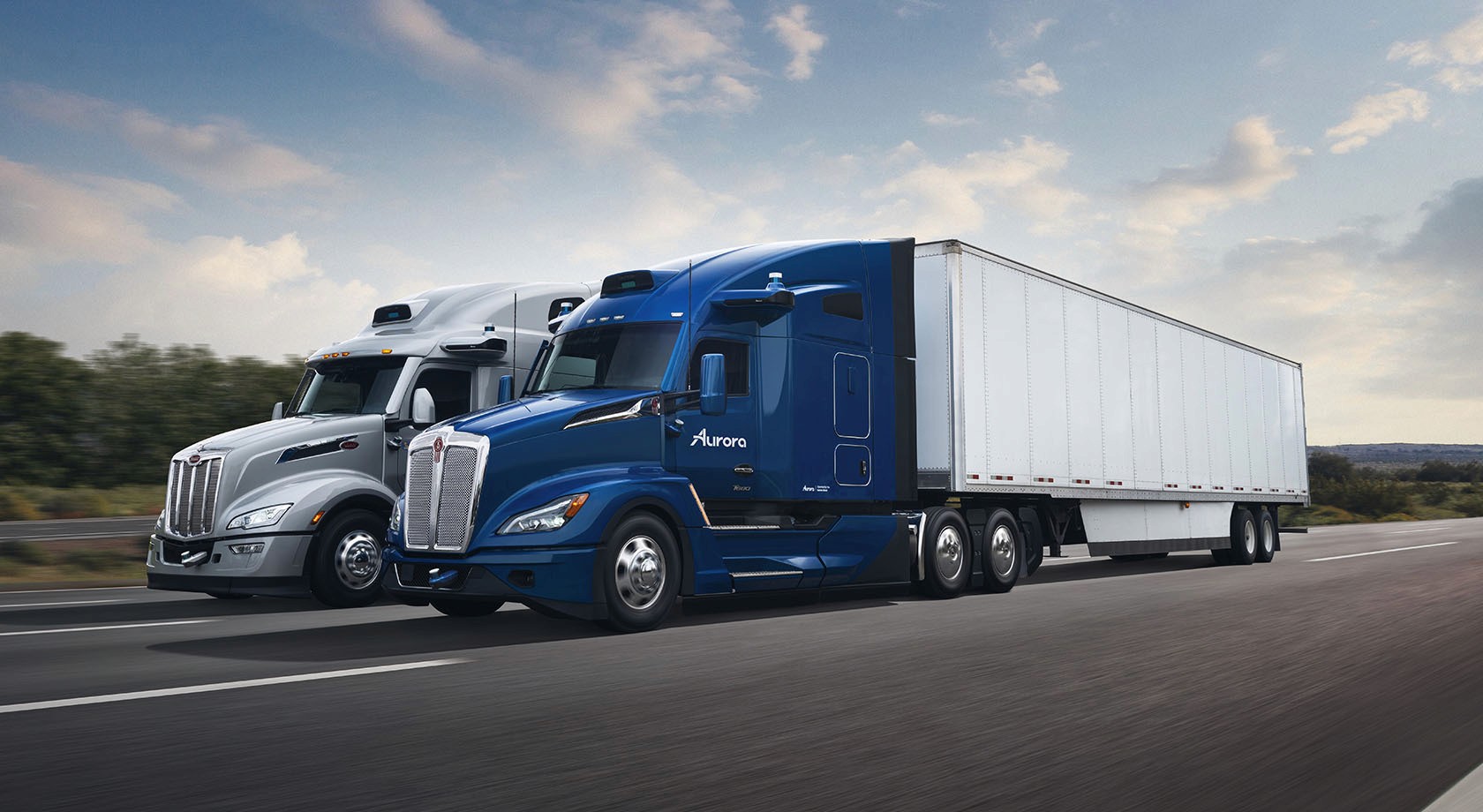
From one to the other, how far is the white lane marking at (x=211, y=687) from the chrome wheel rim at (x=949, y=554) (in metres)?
6.99

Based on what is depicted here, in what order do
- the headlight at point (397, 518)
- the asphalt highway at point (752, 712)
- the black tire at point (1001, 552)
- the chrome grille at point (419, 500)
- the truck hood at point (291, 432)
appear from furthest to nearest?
1. the black tire at point (1001, 552)
2. the truck hood at point (291, 432)
3. the headlight at point (397, 518)
4. the chrome grille at point (419, 500)
5. the asphalt highway at point (752, 712)

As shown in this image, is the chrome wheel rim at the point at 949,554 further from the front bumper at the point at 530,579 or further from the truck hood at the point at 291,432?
the truck hood at the point at 291,432

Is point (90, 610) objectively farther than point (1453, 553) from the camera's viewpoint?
No

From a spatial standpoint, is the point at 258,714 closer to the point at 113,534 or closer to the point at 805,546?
the point at 805,546

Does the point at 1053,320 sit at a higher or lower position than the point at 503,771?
higher

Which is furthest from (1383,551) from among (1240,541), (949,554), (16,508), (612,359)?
(16,508)

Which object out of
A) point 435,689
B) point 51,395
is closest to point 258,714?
point 435,689

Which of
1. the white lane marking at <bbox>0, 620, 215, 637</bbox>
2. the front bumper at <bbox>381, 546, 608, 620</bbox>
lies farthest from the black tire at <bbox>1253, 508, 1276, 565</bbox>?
the white lane marking at <bbox>0, 620, 215, 637</bbox>

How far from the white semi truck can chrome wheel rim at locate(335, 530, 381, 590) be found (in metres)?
0.01

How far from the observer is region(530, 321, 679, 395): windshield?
1055 cm

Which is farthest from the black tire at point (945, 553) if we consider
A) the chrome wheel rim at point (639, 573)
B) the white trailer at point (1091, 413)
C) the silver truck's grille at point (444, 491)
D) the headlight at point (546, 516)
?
the silver truck's grille at point (444, 491)

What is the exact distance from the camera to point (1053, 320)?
611 inches

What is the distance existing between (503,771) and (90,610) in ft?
30.4

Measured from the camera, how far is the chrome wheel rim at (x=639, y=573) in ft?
31.2
